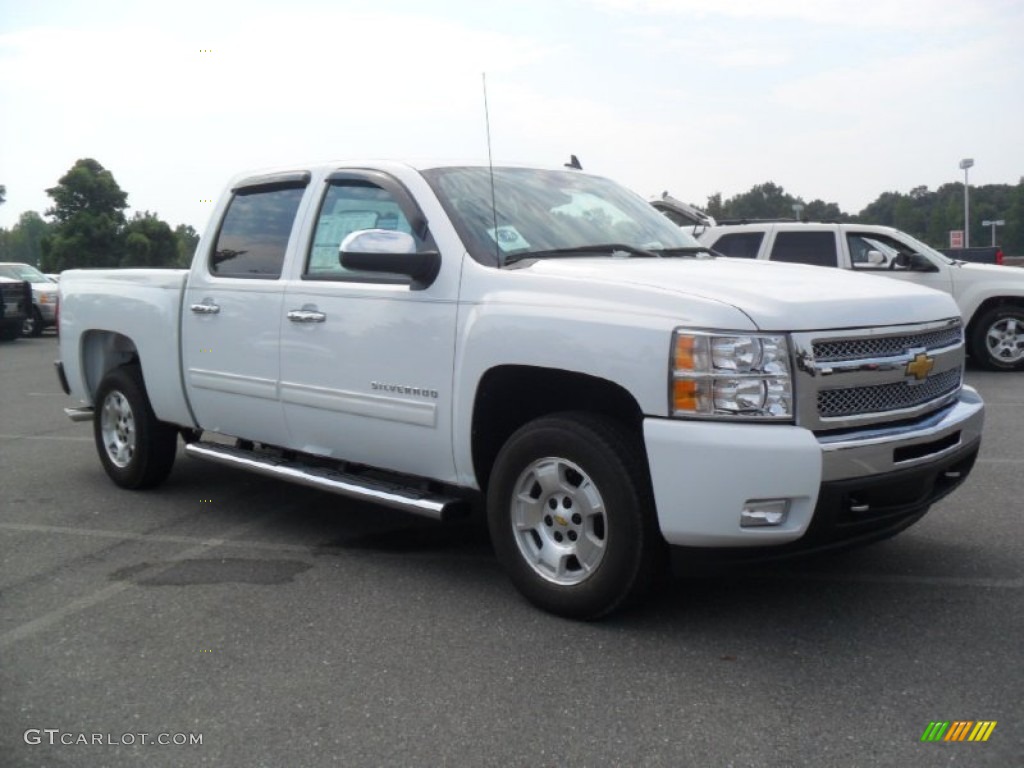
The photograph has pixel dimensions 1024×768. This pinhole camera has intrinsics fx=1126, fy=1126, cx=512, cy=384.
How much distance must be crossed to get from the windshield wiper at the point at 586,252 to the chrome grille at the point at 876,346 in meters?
1.26

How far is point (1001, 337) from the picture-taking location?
529 inches

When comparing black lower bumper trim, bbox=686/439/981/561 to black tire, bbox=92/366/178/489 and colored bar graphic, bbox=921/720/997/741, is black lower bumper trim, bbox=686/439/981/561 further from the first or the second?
black tire, bbox=92/366/178/489

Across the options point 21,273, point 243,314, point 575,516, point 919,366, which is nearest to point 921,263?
point 919,366

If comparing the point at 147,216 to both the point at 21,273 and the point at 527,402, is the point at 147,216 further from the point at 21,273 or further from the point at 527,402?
the point at 527,402

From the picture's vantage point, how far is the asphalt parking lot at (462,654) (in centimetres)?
337

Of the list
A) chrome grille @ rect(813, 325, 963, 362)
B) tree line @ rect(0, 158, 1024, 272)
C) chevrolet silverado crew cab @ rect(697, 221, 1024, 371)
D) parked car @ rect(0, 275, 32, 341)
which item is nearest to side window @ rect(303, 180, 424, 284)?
chrome grille @ rect(813, 325, 963, 362)

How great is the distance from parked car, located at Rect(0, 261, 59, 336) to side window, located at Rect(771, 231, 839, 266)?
641 inches

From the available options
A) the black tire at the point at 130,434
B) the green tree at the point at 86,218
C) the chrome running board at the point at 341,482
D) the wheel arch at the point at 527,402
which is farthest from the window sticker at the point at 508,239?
the green tree at the point at 86,218

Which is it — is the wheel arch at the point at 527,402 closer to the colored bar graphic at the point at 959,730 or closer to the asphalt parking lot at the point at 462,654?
the asphalt parking lot at the point at 462,654

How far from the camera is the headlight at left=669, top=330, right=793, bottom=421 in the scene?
3.87 meters

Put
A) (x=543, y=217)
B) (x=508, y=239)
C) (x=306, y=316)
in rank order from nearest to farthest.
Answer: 1. (x=508, y=239)
2. (x=543, y=217)
3. (x=306, y=316)

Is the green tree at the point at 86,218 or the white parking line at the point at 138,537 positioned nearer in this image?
the white parking line at the point at 138,537

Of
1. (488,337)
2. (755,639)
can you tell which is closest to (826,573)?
(755,639)

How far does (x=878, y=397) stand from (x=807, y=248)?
951cm
